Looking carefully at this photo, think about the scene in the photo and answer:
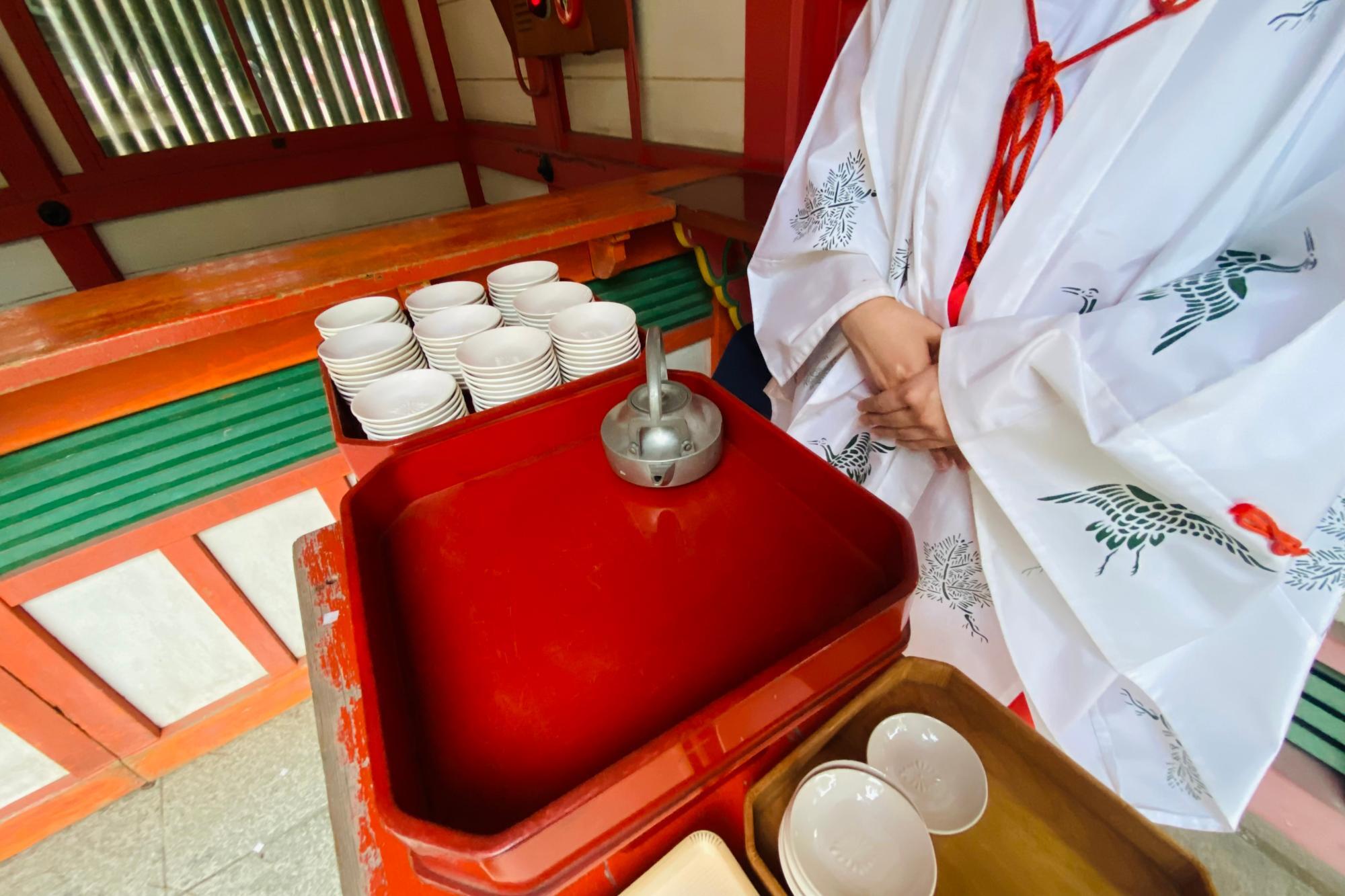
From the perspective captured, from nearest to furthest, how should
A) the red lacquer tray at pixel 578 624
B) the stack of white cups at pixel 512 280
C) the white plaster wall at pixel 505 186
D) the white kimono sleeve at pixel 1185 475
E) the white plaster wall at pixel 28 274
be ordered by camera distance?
the red lacquer tray at pixel 578 624, the white kimono sleeve at pixel 1185 475, the stack of white cups at pixel 512 280, the white plaster wall at pixel 28 274, the white plaster wall at pixel 505 186

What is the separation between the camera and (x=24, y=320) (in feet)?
4.00

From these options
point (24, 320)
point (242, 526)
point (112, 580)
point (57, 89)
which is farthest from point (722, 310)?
point (57, 89)

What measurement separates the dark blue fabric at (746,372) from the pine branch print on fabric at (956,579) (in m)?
0.70

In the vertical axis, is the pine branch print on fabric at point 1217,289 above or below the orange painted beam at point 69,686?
above

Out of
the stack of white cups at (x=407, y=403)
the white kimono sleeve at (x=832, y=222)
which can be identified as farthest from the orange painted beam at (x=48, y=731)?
the white kimono sleeve at (x=832, y=222)

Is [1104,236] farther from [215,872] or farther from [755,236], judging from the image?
[215,872]

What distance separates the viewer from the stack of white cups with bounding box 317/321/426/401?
1073mm

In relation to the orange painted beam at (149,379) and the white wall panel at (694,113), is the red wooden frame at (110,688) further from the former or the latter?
the white wall panel at (694,113)

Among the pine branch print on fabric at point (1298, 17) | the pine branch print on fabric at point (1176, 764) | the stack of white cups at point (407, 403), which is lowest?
the pine branch print on fabric at point (1176, 764)

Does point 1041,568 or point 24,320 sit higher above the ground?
point 24,320

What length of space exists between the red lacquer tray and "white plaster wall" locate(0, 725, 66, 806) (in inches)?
70.3

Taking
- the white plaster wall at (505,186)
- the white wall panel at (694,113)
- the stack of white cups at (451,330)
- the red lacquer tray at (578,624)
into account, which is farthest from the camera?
the white plaster wall at (505,186)

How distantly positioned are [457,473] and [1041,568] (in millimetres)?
830

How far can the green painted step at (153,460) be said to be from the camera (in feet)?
4.55
